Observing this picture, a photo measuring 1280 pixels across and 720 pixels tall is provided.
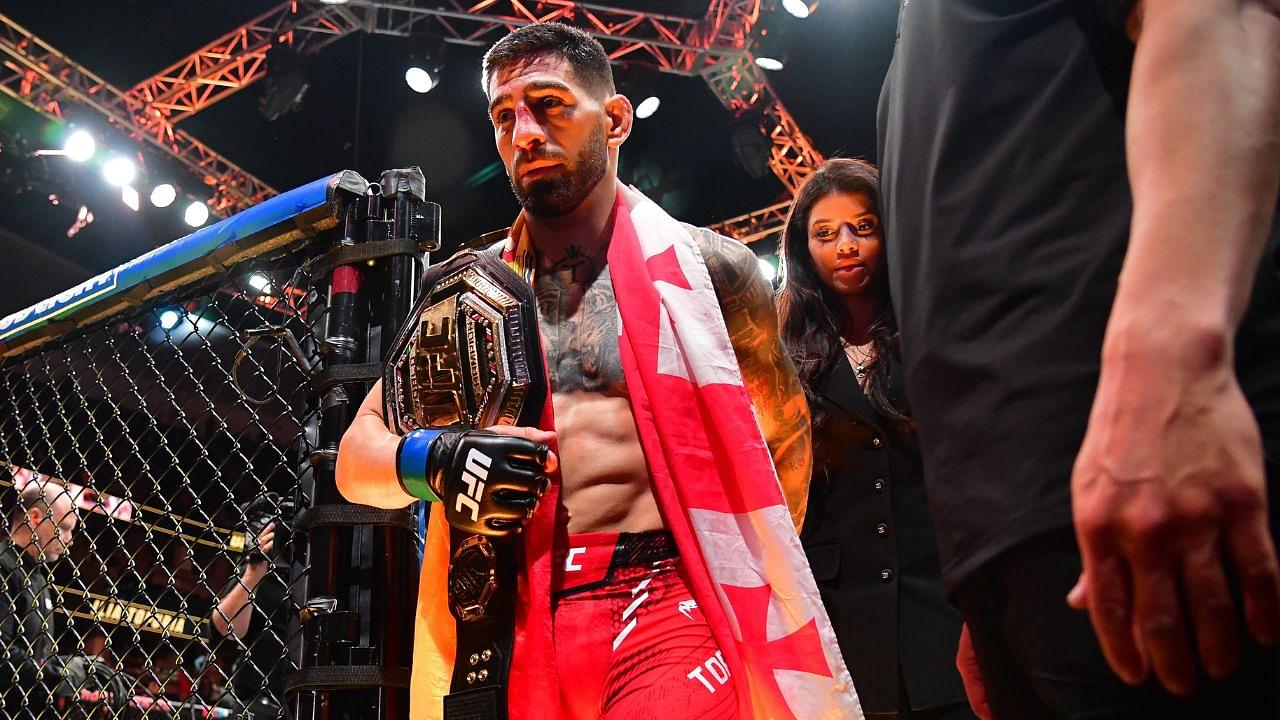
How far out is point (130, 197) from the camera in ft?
26.2

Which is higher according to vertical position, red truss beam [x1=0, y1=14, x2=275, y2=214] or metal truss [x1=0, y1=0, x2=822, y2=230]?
metal truss [x1=0, y1=0, x2=822, y2=230]

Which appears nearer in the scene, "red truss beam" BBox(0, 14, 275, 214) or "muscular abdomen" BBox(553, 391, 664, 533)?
"muscular abdomen" BBox(553, 391, 664, 533)

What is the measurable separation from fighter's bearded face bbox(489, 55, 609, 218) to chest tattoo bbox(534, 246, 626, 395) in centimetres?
12

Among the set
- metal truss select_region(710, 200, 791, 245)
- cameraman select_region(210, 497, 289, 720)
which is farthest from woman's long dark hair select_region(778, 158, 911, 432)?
metal truss select_region(710, 200, 791, 245)

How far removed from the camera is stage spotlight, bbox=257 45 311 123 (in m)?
7.95

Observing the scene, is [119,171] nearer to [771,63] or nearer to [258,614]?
[771,63]

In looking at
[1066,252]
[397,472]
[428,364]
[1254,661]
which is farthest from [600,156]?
[1254,661]

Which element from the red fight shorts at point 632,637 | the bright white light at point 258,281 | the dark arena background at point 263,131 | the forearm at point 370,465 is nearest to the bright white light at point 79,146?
the dark arena background at point 263,131

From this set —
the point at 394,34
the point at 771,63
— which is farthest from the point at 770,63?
the point at 394,34

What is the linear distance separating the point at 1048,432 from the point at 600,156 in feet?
4.73

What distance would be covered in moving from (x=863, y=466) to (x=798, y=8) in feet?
19.3

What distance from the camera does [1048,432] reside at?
62 cm

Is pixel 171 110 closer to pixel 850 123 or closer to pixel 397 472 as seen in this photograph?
pixel 850 123

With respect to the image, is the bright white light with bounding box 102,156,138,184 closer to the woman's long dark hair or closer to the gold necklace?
the woman's long dark hair
